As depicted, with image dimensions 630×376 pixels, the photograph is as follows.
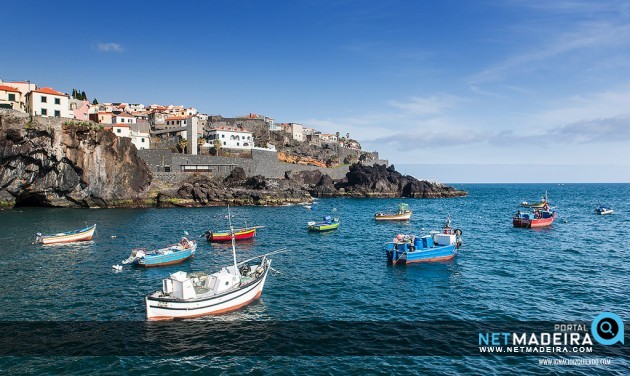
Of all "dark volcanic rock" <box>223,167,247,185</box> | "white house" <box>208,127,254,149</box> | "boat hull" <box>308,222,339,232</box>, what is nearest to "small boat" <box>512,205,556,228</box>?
"boat hull" <box>308,222,339,232</box>

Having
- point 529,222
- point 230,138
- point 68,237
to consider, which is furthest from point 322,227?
point 230,138

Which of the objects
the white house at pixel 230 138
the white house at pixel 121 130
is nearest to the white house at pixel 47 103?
the white house at pixel 121 130

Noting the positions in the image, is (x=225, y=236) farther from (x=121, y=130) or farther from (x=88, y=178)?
(x=121, y=130)

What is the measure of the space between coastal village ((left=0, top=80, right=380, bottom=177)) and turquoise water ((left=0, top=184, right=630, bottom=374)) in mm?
32409

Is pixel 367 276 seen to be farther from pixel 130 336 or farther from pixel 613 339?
pixel 130 336

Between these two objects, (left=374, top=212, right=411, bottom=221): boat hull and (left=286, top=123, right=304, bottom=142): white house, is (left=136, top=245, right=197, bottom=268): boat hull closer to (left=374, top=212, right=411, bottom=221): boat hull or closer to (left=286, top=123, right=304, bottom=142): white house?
(left=374, top=212, right=411, bottom=221): boat hull

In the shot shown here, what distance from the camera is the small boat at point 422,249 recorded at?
116 ft

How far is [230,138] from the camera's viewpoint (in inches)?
4400

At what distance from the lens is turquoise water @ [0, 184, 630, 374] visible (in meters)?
17.3

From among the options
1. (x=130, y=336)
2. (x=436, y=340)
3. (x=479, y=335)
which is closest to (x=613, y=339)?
(x=479, y=335)

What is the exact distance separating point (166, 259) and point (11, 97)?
216 ft

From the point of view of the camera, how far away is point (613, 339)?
65.7 ft

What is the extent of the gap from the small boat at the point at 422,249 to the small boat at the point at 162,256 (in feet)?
59.9

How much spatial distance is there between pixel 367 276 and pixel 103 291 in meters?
18.8
